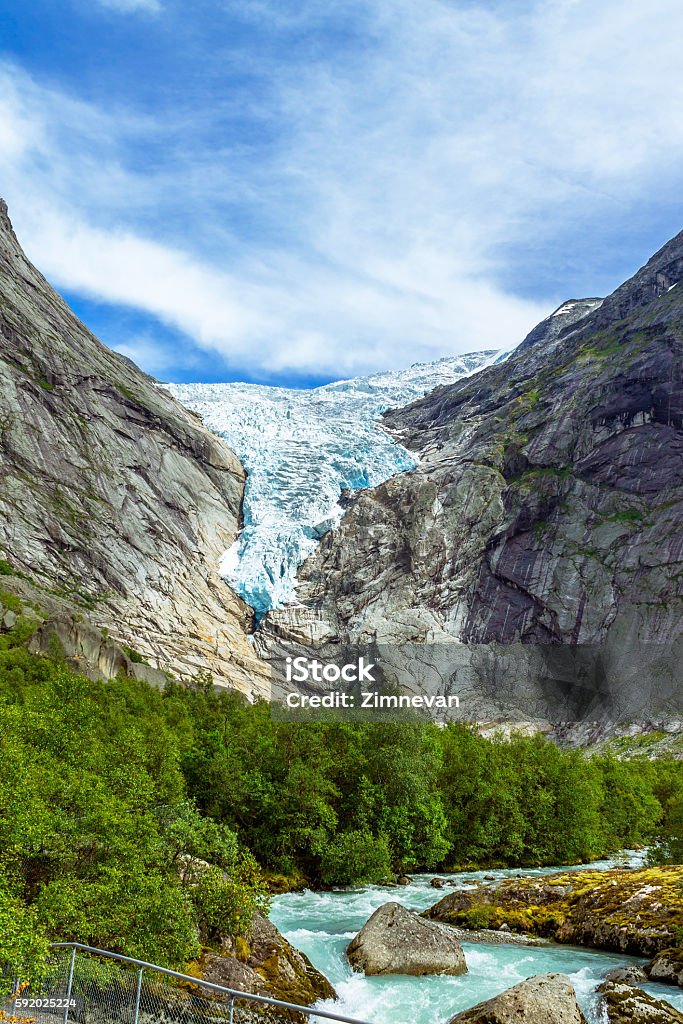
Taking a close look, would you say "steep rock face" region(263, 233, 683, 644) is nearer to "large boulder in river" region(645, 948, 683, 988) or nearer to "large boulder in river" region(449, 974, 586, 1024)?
"large boulder in river" region(645, 948, 683, 988)

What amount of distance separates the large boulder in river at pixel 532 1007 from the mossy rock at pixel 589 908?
308 inches

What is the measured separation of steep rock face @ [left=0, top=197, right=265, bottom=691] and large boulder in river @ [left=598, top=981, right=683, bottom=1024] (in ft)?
247

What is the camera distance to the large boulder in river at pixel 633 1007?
16.5 meters

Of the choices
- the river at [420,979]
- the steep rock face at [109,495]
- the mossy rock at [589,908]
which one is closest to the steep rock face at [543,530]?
the steep rock face at [109,495]

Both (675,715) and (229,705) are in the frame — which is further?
(675,715)

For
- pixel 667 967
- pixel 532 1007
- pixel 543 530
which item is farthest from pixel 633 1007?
pixel 543 530

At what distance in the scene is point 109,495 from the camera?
110688mm

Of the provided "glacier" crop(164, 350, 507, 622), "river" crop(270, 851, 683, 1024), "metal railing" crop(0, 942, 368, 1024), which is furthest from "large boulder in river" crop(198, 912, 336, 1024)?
"glacier" crop(164, 350, 507, 622)

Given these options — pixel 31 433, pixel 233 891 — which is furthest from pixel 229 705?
pixel 31 433

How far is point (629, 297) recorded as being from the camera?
156 m

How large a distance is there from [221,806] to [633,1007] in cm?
2232

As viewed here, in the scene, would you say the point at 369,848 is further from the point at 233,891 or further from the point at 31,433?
the point at 31,433

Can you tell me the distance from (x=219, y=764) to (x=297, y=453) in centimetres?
11642

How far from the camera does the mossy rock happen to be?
2386cm
